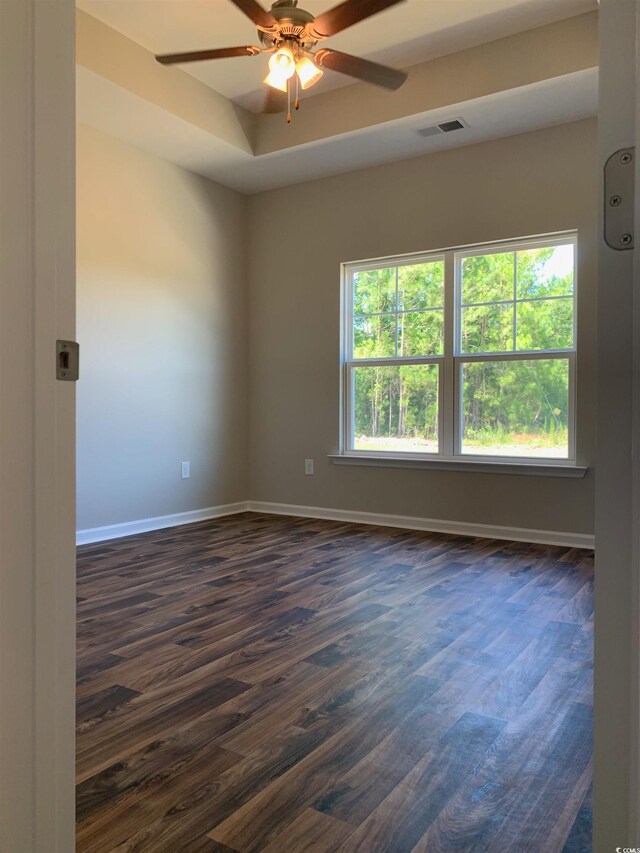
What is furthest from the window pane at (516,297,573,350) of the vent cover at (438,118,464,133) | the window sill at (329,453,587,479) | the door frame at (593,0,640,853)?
the door frame at (593,0,640,853)

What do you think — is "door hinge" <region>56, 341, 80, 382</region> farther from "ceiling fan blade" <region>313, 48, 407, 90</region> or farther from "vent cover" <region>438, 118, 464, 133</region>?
"vent cover" <region>438, 118, 464, 133</region>

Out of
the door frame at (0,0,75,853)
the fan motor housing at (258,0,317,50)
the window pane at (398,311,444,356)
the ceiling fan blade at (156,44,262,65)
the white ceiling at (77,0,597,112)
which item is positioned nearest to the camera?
the door frame at (0,0,75,853)

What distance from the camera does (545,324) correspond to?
161 inches

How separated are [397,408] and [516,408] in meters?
0.91

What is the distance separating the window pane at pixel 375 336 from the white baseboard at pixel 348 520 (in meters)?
1.26

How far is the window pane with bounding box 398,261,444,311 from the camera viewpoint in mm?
4520

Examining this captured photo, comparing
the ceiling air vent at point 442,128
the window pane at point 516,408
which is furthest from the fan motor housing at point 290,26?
the window pane at point 516,408

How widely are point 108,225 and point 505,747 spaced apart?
387cm

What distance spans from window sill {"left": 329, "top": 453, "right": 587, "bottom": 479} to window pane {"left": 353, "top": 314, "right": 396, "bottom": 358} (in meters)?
0.82

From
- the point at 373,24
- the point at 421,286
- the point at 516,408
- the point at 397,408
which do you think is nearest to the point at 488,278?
the point at 421,286

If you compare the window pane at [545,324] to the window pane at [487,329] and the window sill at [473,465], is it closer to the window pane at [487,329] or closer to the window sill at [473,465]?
the window pane at [487,329]

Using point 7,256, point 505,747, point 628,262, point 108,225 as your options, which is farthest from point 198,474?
point 628,262

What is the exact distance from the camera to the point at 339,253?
4.89 metres

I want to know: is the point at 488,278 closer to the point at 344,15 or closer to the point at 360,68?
the point at 360,68
